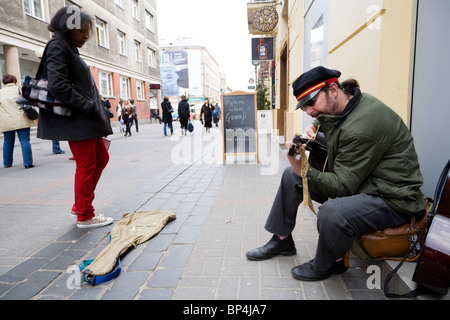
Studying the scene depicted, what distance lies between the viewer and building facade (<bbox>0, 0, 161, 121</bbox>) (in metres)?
13.5

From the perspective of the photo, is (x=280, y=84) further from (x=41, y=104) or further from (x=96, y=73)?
(x=96, y=73)

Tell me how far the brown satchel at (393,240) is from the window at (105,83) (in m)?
22.2

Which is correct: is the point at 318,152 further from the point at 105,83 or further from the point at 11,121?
the point at 105,83

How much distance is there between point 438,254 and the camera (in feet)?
4.93

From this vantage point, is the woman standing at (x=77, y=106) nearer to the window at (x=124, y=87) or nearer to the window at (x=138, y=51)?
the window at (x=124, y=87)

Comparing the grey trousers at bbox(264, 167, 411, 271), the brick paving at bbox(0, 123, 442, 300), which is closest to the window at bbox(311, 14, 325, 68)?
the brick paving at bbox(0, 123, 442, 300)

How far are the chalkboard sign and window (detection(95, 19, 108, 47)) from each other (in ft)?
59.8

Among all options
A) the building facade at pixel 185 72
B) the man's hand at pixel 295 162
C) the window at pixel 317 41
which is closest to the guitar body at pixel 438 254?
the man's hand at pixel 295 162

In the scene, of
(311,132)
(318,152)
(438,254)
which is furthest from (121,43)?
(438,254)

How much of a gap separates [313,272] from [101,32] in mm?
24177

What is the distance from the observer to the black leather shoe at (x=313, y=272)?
2.10 meters

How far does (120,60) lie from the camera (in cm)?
2439

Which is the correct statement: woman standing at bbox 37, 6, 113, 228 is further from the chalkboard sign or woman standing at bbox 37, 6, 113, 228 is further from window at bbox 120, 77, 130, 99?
window at bbox 120, 77, 130, 99

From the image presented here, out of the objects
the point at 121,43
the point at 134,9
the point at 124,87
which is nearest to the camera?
the point at 121,43
